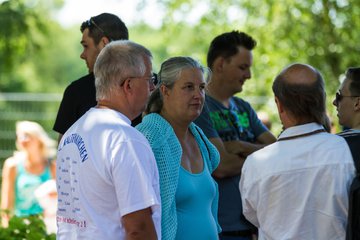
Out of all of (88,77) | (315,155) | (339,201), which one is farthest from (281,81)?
(88,77)

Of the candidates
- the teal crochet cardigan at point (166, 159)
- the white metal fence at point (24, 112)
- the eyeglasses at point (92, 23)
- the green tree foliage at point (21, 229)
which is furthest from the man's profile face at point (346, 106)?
the white metal fence at point (24, 112)

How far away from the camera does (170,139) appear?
12.9 ft

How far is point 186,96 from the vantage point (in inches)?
161

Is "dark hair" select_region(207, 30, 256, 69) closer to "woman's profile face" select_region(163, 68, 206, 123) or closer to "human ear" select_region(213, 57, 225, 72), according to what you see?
"human ear" select_region(213, 57, 225, 72)

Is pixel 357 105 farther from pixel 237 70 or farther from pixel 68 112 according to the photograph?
pixel 68 112

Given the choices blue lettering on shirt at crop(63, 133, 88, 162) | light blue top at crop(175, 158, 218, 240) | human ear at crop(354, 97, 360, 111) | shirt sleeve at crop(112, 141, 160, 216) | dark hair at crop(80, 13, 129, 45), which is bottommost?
light blue top at crop(175, 158, 218, 240)

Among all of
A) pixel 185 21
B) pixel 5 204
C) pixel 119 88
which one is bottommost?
pixel 5 204

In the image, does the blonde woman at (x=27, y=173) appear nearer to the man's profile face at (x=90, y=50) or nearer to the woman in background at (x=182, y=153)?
the man's profile face at (x=90, y=50)

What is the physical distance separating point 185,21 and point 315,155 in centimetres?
965

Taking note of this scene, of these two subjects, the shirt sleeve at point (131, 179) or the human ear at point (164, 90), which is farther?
the human ear at point (164, 90)

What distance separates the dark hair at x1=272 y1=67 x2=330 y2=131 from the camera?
3.73m

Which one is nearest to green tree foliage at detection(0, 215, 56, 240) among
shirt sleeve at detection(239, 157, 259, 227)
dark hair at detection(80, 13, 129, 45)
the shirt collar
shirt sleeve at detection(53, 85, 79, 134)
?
shirt sleeve at detection(53, 85, 79, 134)

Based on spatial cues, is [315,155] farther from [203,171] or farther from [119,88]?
[119,88]

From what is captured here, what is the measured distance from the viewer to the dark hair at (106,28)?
4.56 metres
